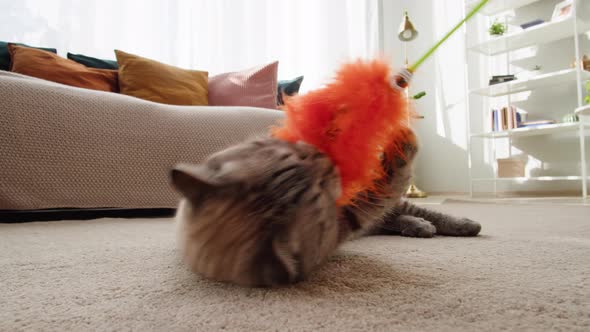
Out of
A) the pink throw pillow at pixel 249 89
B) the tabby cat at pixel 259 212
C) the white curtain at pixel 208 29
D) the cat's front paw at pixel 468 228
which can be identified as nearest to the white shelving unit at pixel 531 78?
the white curtain at pixel 208 29

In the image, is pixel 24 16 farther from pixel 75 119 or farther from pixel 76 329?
pixel 76 329

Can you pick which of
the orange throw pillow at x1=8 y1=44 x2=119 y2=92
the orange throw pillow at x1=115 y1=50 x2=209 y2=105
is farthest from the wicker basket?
the orange throw pillow at x1=8 y1=44 x2=119 y2=92

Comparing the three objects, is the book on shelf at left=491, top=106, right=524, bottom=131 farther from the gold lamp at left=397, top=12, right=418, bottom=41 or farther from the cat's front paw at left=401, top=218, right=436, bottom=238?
the cat's front paw at left=401, top=218, right=436, bottom=238

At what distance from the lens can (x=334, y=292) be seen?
0.44 metres

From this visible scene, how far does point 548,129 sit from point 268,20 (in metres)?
2.48

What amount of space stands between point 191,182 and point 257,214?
3.1 inches

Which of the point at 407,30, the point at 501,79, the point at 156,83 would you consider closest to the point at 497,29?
the point at 501,79

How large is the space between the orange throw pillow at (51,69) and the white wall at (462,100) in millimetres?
2286

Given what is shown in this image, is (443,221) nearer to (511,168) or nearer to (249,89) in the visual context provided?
(249,89)

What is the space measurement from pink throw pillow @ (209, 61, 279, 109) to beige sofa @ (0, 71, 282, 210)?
0.71 metres

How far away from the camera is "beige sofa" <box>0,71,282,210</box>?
1.20 metres

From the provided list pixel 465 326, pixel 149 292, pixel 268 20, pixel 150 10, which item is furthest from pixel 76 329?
pixel 268 20

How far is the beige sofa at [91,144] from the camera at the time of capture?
120 centimetres

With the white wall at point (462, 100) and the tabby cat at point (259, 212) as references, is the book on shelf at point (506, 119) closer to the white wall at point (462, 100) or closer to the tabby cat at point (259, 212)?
the white wall at point (462, 100)
